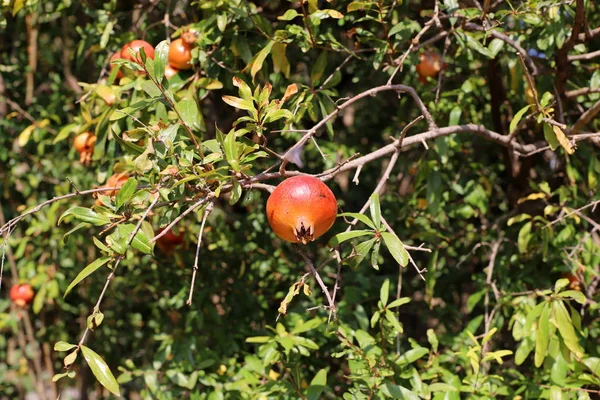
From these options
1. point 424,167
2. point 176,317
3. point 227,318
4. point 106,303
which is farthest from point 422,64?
point 106,303

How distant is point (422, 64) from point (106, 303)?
179 cm

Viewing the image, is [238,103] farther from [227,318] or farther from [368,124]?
[368,124]

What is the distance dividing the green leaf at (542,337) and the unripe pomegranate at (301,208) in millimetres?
718

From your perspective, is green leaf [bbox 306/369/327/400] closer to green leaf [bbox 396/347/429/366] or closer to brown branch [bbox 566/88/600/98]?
green leaf [bbox 396/347/429/366]

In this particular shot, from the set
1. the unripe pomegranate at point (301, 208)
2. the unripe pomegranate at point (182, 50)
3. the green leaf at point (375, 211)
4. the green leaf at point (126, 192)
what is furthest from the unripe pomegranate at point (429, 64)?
the green leaf at point (126, 192)

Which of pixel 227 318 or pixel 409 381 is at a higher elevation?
pixel 409 381

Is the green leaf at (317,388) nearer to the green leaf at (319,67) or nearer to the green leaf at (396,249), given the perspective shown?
the green leaf at (396,249)

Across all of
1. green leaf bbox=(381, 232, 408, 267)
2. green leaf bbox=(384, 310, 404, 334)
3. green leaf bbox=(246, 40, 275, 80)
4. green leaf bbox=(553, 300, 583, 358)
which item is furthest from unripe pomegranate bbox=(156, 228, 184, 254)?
green leaf bbox=(553, 300, 583, 358)

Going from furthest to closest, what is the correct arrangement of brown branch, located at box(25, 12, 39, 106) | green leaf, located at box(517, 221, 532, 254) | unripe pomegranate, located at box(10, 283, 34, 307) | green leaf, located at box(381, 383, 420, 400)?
brown branch, located at box(25, 12, 39, 106)
unripe pomegranate, located at box(10, 283, 34, 307)
green leaf, located at box(517, 221, 532, 254)
green leaf, located at box(381, 383, 420, 400)

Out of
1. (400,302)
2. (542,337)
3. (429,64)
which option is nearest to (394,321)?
(400,302)

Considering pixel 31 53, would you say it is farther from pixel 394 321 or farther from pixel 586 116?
pixel 586 116

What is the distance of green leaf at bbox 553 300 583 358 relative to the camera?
1.73 m

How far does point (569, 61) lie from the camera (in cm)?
193

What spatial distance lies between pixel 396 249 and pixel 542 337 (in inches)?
24.5
